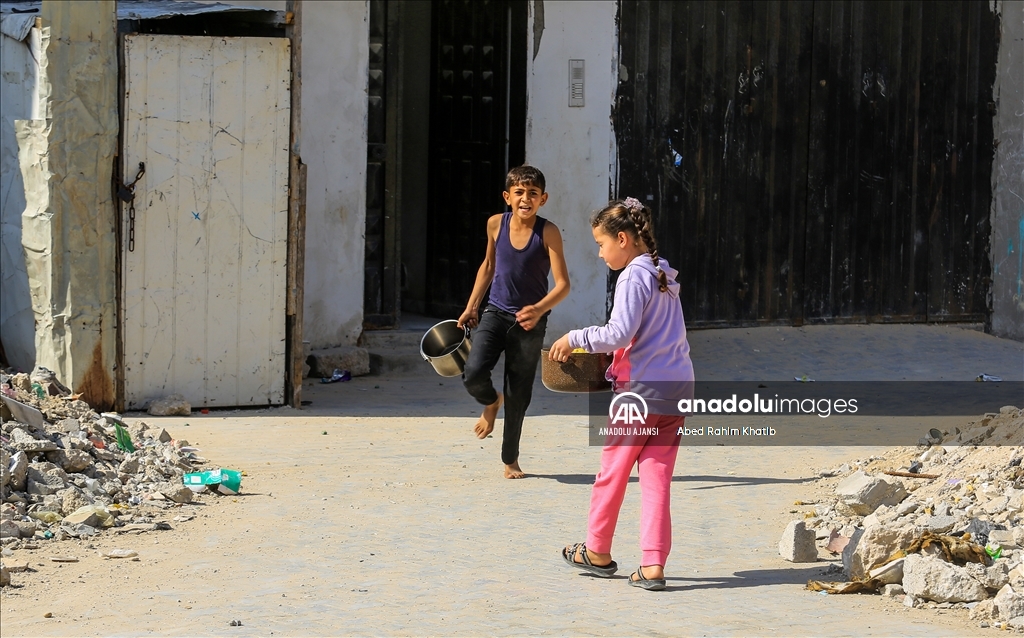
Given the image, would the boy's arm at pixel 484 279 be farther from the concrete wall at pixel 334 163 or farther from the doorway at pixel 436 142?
the doorway at pixel 436 142

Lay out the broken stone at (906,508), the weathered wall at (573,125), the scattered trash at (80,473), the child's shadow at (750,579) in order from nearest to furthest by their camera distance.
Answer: the child's shadow at (750,579) < the scattered trash at (80,473) < the broken stone at (906,508) < the weathered wall at (573,125)

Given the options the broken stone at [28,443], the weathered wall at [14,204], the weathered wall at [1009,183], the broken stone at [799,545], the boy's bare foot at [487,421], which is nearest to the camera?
the broken stone at [799,545]

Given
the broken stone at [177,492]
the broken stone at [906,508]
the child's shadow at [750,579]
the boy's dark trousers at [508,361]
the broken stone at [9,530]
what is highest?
the boy's dark trousers at [508,361]

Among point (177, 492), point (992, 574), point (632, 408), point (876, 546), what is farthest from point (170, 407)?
point (992, 574)

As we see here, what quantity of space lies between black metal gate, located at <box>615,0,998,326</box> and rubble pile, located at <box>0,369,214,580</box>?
207 inches

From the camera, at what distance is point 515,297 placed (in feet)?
22.1

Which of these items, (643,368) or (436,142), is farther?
(436,142)

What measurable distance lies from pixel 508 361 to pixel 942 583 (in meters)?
2.71

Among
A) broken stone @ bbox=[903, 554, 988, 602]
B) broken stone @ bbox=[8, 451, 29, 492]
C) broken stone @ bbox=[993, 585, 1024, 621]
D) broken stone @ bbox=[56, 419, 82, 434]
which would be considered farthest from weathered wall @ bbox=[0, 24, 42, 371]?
broken stone @ bbox=[993, 585, 1024, 621]

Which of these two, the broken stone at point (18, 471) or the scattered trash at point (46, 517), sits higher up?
the broken stone at point (18, 471)

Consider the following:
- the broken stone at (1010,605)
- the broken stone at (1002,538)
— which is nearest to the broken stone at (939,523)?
the broken stone at (1002,538)

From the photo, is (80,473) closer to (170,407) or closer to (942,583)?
(170,407)

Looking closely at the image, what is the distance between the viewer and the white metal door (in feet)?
27.3

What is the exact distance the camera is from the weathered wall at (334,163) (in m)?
10.2
